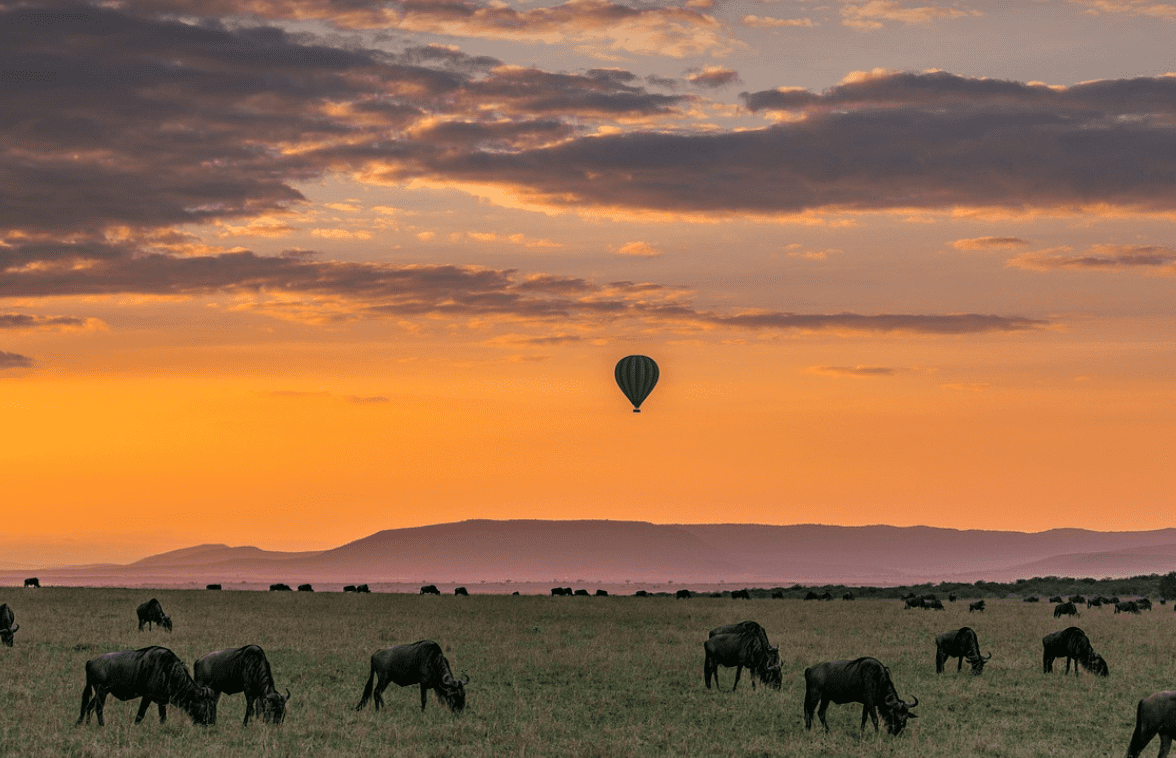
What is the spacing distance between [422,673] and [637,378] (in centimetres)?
4674

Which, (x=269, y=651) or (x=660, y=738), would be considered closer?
(x=660, y=738)

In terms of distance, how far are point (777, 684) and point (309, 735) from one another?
12128mm

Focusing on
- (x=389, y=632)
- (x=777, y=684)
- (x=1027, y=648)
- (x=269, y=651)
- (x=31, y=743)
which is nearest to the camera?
(x=31, y=743)

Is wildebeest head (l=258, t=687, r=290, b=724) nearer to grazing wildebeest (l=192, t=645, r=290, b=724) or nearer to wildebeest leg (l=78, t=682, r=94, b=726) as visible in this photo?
grazing wildebeest (l=192, t=645, r=290, b=724)

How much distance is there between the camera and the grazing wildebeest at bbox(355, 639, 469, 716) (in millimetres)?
25188

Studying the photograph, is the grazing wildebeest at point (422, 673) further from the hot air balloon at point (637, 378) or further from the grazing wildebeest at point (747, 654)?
the hot air balloon at point (637, 378)

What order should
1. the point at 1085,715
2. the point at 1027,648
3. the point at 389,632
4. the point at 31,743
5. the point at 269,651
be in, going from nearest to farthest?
the point at 31,743
the point at 1085,715
the point at 269,651
the point at 1027,648
the point at 389,632

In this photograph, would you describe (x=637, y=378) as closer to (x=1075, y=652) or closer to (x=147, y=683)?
(x=1075, y=652)

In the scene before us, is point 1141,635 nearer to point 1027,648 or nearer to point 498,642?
point 1027,648

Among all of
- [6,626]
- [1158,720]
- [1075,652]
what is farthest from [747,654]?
[6,626]

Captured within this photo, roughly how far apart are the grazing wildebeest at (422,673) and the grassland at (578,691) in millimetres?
390

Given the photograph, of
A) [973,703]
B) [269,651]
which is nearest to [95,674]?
[269,651]

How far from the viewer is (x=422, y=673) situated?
25.2 m

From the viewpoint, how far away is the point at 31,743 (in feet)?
68.8
